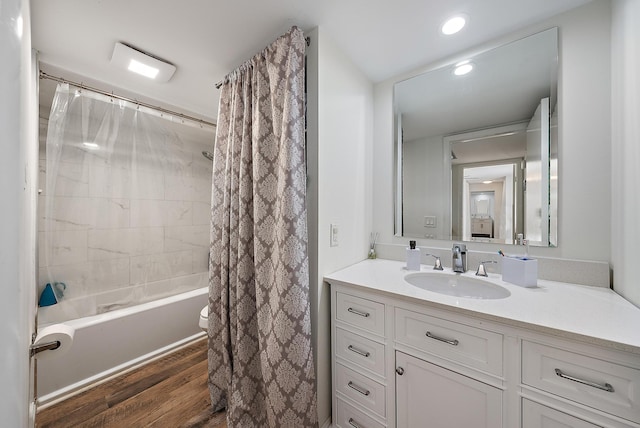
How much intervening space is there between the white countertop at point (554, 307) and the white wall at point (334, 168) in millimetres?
223

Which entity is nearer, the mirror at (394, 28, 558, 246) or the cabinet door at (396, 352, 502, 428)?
the cabinet door at (396, 352, 502, 428)

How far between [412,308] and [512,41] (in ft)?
5.02

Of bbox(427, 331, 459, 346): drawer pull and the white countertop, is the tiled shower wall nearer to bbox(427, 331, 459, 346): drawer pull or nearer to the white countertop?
the white countertop

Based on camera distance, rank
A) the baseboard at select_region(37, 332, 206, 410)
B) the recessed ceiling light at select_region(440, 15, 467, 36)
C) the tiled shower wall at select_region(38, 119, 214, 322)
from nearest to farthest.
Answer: the recessed ceiling light at select_region(440, 15, 467, 36), the baseboard at select_region(37, 332, 206, 410), the tiled shower wall at select_region(38, 119, 214, 322)

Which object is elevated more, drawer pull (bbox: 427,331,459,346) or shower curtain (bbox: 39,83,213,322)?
shower curtain (bbox: 39,83,213,322)

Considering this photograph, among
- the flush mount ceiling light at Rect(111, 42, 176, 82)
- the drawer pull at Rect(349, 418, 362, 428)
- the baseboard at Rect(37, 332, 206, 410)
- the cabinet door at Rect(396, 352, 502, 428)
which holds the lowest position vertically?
the baseboard at Rect(37, 332, 206, 410)

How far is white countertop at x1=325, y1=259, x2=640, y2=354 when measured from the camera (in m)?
0.72

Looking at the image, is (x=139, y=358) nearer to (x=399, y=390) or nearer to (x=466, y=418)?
(x=399, y=390)

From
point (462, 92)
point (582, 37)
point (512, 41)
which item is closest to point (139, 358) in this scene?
point (462, 92)

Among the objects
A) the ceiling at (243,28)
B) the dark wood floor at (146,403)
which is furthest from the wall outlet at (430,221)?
the dark wood floor at (146,403)

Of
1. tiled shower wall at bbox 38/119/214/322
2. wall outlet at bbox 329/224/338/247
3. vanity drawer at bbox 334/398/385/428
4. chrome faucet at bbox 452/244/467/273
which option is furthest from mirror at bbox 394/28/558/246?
tiled shower wall at bbox 38/119/214/322

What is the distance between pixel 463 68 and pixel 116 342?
3067mm

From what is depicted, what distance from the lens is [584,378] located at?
73cm

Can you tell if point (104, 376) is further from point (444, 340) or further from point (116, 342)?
point (444, 340)
